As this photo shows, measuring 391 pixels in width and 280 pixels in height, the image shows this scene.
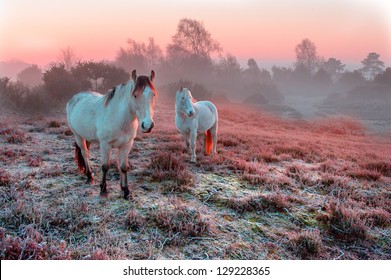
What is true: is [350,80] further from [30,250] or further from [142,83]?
[30,250]

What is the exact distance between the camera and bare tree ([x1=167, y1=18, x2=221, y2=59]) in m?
7.23

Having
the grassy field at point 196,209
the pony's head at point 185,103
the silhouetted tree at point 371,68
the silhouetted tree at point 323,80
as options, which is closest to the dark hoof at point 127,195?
the grassy field at point 196,209

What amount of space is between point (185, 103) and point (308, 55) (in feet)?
28.2

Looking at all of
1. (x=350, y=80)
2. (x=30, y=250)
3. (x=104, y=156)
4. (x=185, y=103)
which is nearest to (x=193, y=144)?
(x=185, y=103)

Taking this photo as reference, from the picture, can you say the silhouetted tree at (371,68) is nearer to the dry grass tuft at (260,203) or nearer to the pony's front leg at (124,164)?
the dry grass tuft at (260,203)

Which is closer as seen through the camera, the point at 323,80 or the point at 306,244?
the point at 306,244

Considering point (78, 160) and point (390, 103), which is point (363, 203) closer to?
point (78, 160)

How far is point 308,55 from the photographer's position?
39.2 feet

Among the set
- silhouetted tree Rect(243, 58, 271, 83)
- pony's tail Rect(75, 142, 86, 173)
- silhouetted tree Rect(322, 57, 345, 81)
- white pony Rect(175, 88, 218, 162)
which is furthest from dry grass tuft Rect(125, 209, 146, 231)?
silhouetted tree Rect(322, 57, 345, 81)

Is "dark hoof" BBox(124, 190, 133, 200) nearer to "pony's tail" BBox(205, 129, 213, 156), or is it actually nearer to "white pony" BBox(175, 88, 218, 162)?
"white pony" BBox(175, 88, 218, 162)

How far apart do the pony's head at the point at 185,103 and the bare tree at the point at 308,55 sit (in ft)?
20.0

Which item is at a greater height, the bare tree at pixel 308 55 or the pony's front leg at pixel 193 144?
the bare tree at pixel 308 55

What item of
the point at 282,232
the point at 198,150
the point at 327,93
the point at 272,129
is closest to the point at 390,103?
the point at 327,93

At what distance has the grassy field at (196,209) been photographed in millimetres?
2828
